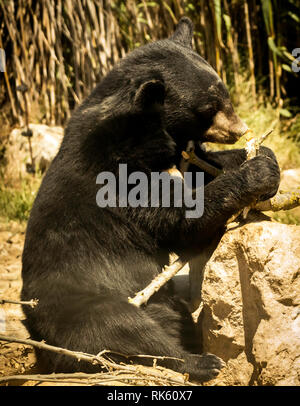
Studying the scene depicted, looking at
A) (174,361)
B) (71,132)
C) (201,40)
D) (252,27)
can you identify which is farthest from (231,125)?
(252,27)

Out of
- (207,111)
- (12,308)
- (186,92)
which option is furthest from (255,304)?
(12,308)

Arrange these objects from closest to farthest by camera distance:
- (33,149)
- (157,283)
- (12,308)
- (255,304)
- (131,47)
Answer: (255,304)
(157,283)
(12,308)
(131,47)
(33,149)

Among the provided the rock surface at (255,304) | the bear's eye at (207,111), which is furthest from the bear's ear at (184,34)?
the rock surface at (255,304)

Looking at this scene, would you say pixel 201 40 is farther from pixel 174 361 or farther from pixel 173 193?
pixel 174 361

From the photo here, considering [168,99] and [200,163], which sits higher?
[168,99]

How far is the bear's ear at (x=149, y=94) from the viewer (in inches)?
135

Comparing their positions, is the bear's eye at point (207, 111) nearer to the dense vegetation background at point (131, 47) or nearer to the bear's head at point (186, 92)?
the bear's head at point (186, 92)

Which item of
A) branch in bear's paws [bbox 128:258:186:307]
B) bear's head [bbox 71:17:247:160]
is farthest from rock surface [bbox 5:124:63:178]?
branch in bear's paws [bbox 128:258:186:307]

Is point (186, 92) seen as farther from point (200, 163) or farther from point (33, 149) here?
point (33, 149)

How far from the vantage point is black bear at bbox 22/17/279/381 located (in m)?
3.22

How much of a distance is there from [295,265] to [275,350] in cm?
43

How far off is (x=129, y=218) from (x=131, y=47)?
4.33m

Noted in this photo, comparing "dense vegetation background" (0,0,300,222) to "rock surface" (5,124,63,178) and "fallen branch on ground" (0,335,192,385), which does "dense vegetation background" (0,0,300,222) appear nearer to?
"rock surface" (5,124,63,178)

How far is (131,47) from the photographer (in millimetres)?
7227
